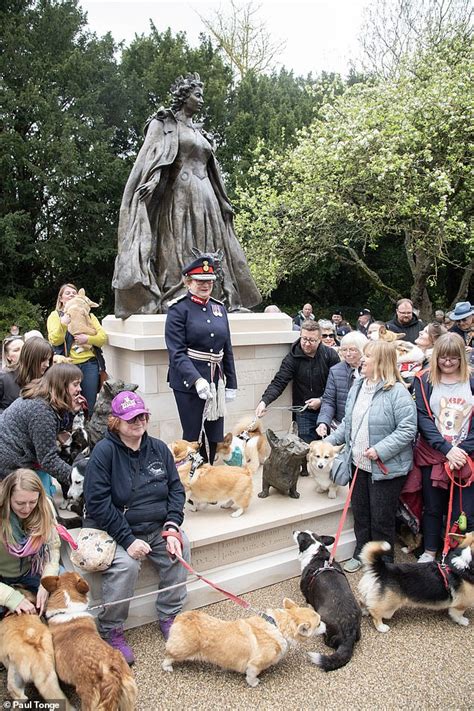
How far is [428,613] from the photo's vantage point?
11.3 ft

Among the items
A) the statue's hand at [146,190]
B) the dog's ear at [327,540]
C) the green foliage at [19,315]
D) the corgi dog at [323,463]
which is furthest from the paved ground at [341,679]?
the green foliage at [19,315]

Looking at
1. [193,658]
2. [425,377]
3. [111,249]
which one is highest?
[111,249]

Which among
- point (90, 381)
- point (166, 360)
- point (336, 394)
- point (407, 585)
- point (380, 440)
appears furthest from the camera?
point (90, 381)

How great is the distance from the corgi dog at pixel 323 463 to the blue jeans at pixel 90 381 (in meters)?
2.43

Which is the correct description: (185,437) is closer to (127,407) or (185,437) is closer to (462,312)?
(127,407)

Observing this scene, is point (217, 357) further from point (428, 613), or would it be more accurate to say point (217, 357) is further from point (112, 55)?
point (112, 55)

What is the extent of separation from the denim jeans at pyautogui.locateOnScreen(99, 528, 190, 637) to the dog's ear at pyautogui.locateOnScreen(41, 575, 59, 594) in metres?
0.31

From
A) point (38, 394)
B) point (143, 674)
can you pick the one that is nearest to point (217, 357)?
point (38, 394)

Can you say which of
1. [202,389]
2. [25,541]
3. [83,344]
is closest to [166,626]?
[25,541]

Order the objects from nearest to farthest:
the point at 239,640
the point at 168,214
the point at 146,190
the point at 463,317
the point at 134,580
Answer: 1. the point at 239,640
2. the point at 134,580
3. the point at 146,190
4. the point at 463,317
5. the point at 168,214

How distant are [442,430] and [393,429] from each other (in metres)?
0.46

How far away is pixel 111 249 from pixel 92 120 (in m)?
5.82

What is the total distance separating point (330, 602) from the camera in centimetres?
307

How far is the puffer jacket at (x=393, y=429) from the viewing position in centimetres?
357
